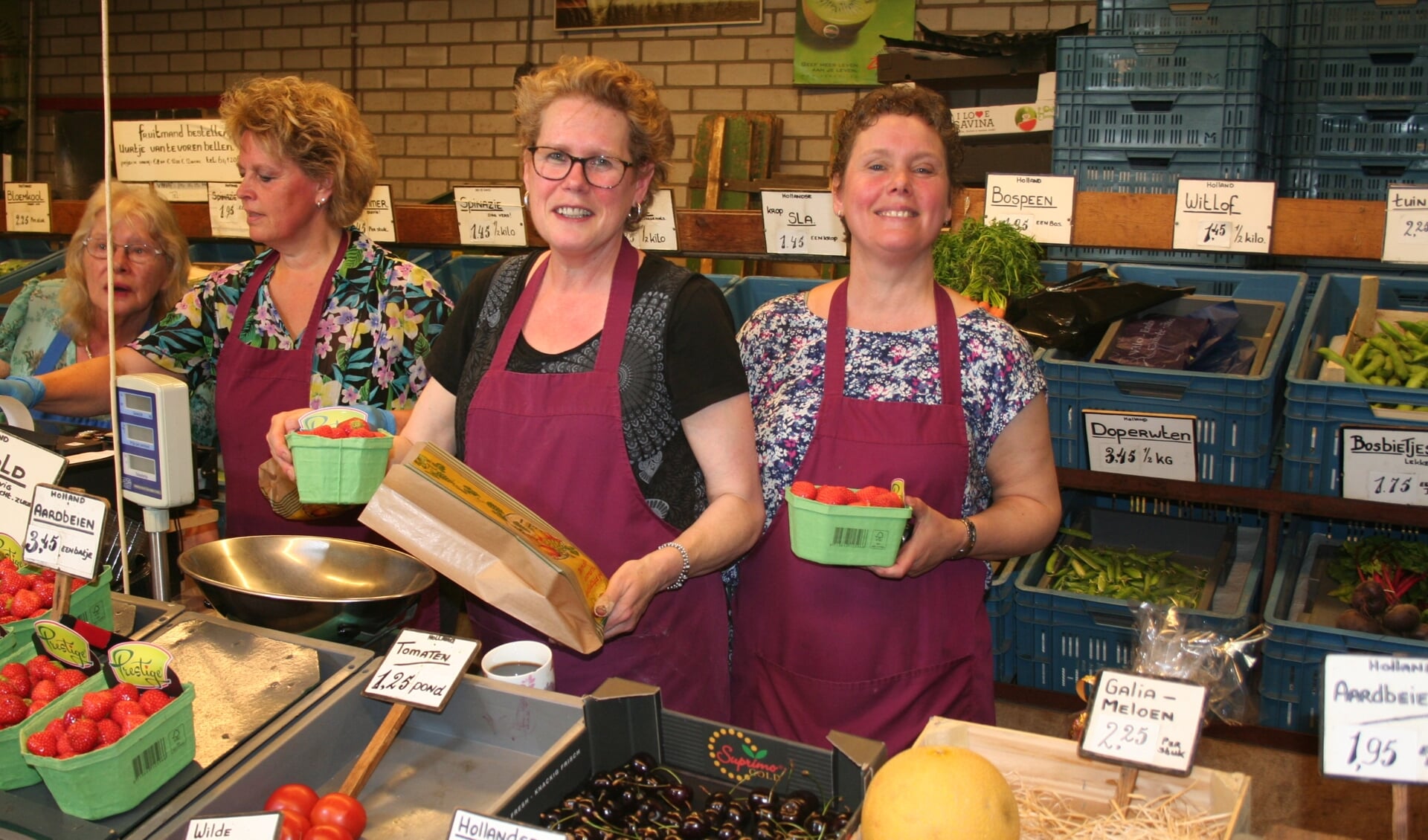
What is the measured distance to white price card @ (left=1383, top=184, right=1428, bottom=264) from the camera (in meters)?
3.08

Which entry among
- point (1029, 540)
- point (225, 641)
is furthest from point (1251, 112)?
point (225, 641)

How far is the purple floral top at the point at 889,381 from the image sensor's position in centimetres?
214

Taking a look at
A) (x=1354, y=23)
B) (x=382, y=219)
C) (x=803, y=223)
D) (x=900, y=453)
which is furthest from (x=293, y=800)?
(x=1354, y=23)

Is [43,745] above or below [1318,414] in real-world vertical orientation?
below

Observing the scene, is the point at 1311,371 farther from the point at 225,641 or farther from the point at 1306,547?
the point at 225,641

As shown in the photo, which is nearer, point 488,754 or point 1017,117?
point 488,754

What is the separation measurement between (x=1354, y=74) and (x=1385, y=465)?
1461 mm

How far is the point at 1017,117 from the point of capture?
4.68 m

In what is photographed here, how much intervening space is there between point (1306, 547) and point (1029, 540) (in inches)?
82.6

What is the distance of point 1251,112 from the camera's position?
3604 millimetres

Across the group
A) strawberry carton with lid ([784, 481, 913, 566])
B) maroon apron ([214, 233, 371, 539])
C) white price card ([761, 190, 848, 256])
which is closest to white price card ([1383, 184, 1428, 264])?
white price card ([761, 190, 848, 256])

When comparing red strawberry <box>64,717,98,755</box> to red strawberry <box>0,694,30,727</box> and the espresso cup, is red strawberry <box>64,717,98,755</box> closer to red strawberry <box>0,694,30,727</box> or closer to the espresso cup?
red strawberry <box>0,694,30,727</box>

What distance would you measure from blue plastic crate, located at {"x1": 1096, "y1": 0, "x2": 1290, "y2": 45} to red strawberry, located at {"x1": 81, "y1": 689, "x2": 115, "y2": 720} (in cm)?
347

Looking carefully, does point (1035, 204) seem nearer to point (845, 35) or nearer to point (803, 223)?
point (803, 223)
